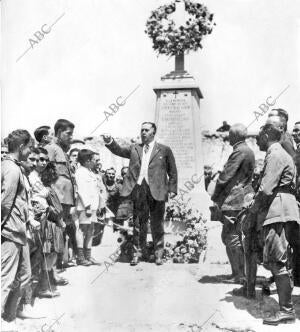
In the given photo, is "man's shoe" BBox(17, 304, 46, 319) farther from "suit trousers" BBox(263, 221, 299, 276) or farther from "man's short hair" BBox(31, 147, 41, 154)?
"suit trousers" BBox(263, 221, 299, 276)

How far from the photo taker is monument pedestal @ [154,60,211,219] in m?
9.05

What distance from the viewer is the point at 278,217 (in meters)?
4.29

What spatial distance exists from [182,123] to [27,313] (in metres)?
5.43

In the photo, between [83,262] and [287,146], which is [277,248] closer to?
[287,146]

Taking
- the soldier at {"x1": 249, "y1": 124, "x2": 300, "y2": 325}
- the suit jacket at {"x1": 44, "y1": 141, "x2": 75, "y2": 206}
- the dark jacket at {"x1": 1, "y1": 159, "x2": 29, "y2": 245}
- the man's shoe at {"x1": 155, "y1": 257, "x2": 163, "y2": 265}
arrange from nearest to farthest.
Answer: the dark jacket at {"x1": 1, "y1": 159, "x2": 29, "y2": 245}, the soldier at {"x1": 249, "y1": 124, "x2": 300, "y2": 325}, the suit jacket at {"x1": 44, "y1": 141, "x2": 75, "y2": 206}, the man's shoe at {"x1": 155, "y1": 257, "x2": 163, "y2": 265}

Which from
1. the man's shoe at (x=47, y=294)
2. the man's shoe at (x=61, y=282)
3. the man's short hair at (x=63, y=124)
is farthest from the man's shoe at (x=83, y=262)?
the man's short hair at (x=63, y=124)

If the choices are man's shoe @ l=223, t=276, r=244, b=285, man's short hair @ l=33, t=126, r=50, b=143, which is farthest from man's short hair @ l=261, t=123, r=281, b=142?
man's short hair @ l=33, t=126, r=50, b=143

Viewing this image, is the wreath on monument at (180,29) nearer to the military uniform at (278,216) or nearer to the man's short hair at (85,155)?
the man's short hair at (85,155)

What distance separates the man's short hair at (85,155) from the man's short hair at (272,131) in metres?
3.19

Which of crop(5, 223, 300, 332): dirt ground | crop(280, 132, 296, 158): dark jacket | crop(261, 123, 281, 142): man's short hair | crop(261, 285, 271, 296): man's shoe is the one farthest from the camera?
crop(280, 132, 296, 158): dark jacket

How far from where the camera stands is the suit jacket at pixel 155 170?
21.3 ft

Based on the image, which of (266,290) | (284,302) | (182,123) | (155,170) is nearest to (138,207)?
(155,170)

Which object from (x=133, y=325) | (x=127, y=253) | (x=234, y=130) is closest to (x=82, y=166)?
(x=127, y=253)

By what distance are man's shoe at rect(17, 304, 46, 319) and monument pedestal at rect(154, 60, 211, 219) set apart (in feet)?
15.4
